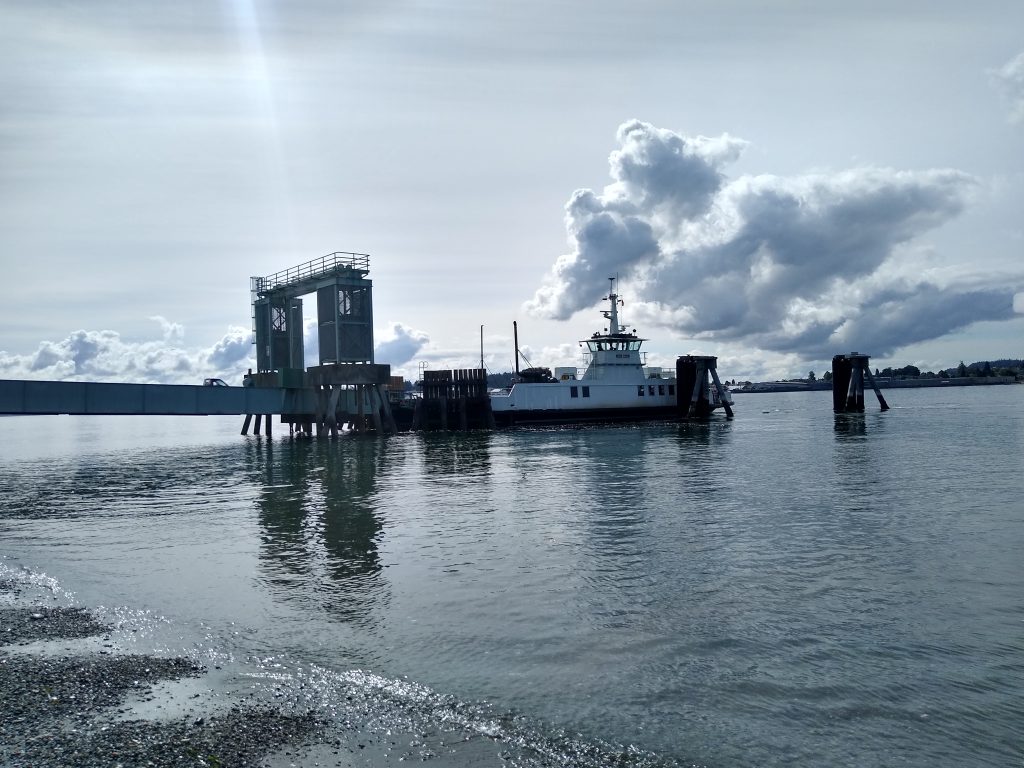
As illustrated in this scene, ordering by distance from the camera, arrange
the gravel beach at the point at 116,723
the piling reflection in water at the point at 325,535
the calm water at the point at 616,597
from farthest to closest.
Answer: the piling reflection in water at the point at 325,535 < the calm water at the point at 616,597 < the gravel beach at the point at 116,723

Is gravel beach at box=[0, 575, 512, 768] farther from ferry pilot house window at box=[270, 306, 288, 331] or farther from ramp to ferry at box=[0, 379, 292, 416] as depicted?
ferry pilot house window at box=[270, 306, 288, 331]

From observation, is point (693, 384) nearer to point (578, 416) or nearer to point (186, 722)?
point (578, 416)

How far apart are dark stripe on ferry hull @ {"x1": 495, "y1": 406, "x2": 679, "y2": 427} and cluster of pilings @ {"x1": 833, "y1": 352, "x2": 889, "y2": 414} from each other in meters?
22.5

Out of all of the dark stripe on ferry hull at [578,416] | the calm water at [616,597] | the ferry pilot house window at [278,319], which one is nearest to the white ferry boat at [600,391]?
the dark stripe on ferry hull at [578,416]

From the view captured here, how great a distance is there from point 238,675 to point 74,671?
6.85 feet

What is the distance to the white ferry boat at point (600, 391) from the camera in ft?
220

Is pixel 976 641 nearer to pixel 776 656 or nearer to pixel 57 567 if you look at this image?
pixel 776 656

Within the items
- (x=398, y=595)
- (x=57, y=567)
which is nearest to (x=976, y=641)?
(x=398, y=595)

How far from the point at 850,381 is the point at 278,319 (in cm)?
6261

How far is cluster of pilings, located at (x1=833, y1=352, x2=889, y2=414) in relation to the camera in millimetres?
77625

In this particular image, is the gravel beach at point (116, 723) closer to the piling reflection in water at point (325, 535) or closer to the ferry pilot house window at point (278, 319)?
the piling reflection in water at point (325, 535)

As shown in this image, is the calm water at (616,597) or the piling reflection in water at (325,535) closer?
the calm water at (616,597)

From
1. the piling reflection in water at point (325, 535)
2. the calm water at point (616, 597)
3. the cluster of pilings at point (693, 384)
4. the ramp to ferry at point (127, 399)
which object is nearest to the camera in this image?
the calm water at point (616, 597)

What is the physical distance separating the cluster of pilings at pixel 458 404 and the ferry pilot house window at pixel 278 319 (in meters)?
15.0
